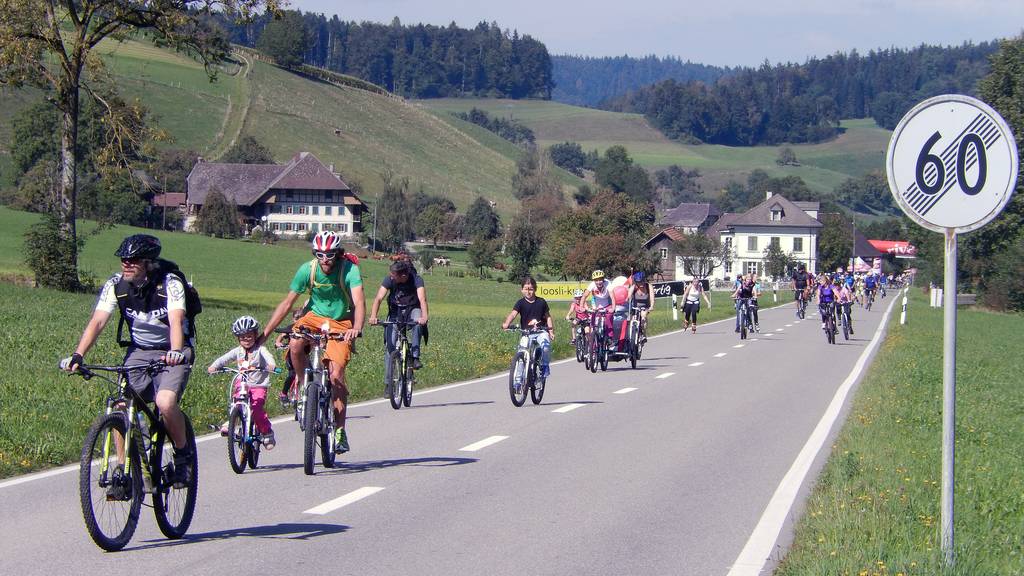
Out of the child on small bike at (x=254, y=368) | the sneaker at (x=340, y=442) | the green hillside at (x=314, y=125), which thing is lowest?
the sneaker at (x=340, y=442)

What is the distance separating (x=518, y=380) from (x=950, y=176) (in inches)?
356

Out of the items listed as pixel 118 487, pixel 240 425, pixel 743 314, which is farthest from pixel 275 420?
pixel 743 314

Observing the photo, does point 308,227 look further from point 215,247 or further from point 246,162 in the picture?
point 215,247

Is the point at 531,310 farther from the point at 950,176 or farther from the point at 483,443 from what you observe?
the point at 950,176

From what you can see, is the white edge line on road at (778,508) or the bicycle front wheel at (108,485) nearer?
the bicycle front wheel at (108,485)

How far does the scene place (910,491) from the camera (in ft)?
28.4

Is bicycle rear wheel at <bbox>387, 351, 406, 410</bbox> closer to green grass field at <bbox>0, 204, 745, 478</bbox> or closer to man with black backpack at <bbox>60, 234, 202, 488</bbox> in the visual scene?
green grass field at <bbox>0, 204, 745, 478</bbox>

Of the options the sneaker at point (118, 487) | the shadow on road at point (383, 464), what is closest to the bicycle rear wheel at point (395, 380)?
the shadow on road at point (383, 464)

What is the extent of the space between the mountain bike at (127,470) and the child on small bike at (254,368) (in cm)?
225

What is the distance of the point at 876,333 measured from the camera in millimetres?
36719

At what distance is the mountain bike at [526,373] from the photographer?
14805 millimetres

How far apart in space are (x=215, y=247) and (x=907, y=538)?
82.5 metres

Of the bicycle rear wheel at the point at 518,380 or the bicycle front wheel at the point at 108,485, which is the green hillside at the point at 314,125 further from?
the bicycle front wheel at the point at 108,485

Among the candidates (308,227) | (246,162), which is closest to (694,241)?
(308,227)
